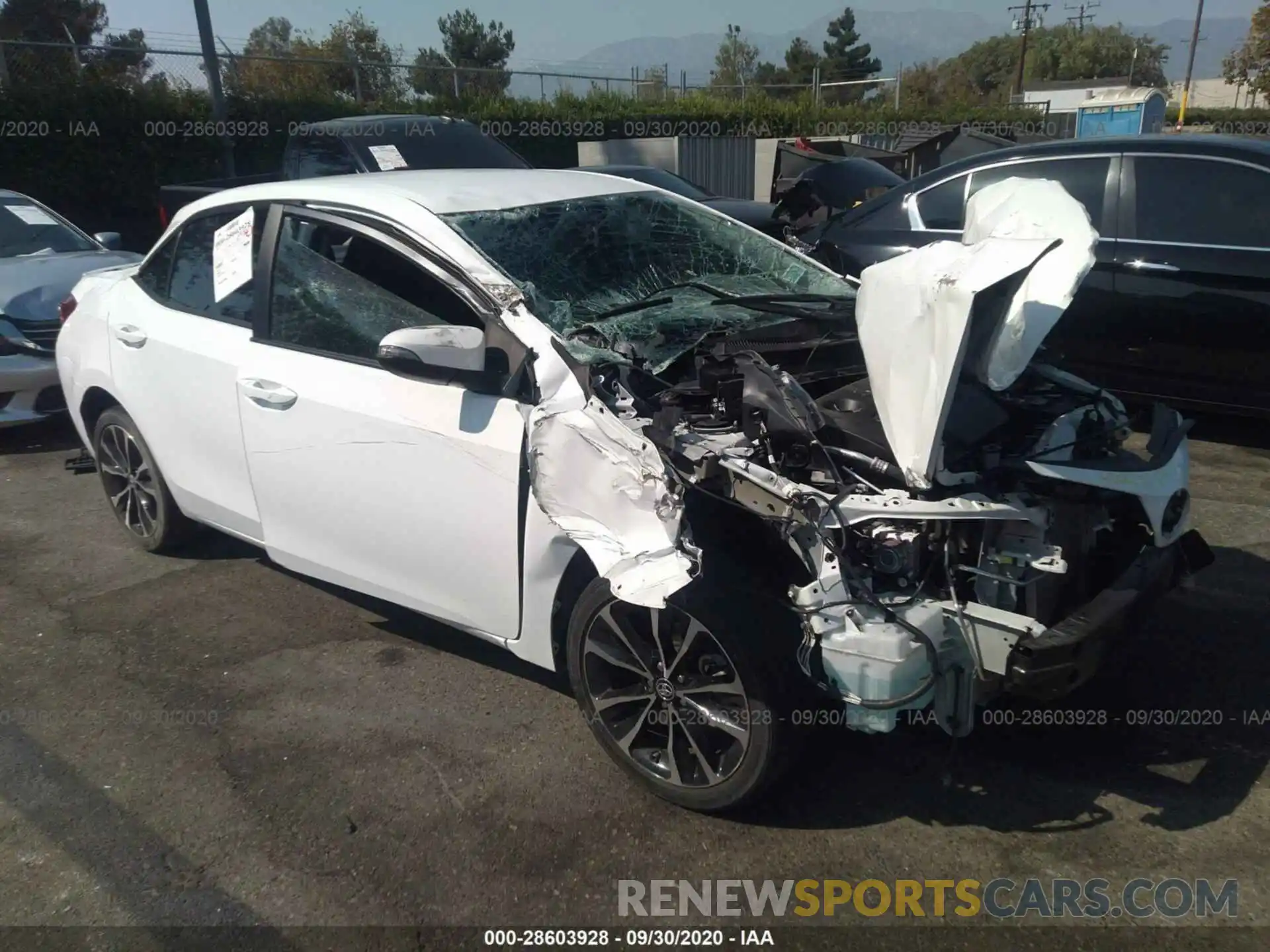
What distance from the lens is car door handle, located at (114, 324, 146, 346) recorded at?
174 inches

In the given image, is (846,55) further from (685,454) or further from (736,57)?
(685,454)

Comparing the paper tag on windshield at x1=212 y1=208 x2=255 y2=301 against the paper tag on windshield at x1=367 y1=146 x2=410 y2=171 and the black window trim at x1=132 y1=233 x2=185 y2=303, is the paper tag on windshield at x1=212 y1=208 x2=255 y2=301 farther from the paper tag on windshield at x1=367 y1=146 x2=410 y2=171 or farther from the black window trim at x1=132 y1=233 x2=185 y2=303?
the paper tag on windshield at x1=367 y1=146 x2=410 y2=171

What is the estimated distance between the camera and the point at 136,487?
4832 mm

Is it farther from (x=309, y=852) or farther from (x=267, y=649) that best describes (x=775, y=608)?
(x=267, y=649)

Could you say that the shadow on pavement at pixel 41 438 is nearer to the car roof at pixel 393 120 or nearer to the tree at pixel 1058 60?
the car roof at pixel 393 120

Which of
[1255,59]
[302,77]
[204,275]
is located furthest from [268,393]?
[1255,59]

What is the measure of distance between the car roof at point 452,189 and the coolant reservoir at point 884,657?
1984 mm

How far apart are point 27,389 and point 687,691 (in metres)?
5.64

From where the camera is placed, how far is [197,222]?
4.47 m

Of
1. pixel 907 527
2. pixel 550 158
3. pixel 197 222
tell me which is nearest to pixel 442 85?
pixel 550 158

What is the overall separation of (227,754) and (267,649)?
28.6 inches

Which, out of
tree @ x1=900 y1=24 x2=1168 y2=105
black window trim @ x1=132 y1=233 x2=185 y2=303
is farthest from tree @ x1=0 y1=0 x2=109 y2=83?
tree @ x1=900 y1=24 x2=1168 y2=105

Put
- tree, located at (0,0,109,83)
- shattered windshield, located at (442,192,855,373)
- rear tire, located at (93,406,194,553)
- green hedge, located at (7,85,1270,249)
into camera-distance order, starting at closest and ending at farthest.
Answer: shattered windshield, located at (442,192,855,373)
rear tire, located at (93,406,194,553)
green hedge, located at (7,85,1270,249)
tree, located at (0,0,109,83)

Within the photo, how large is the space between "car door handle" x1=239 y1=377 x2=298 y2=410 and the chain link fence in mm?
12793
